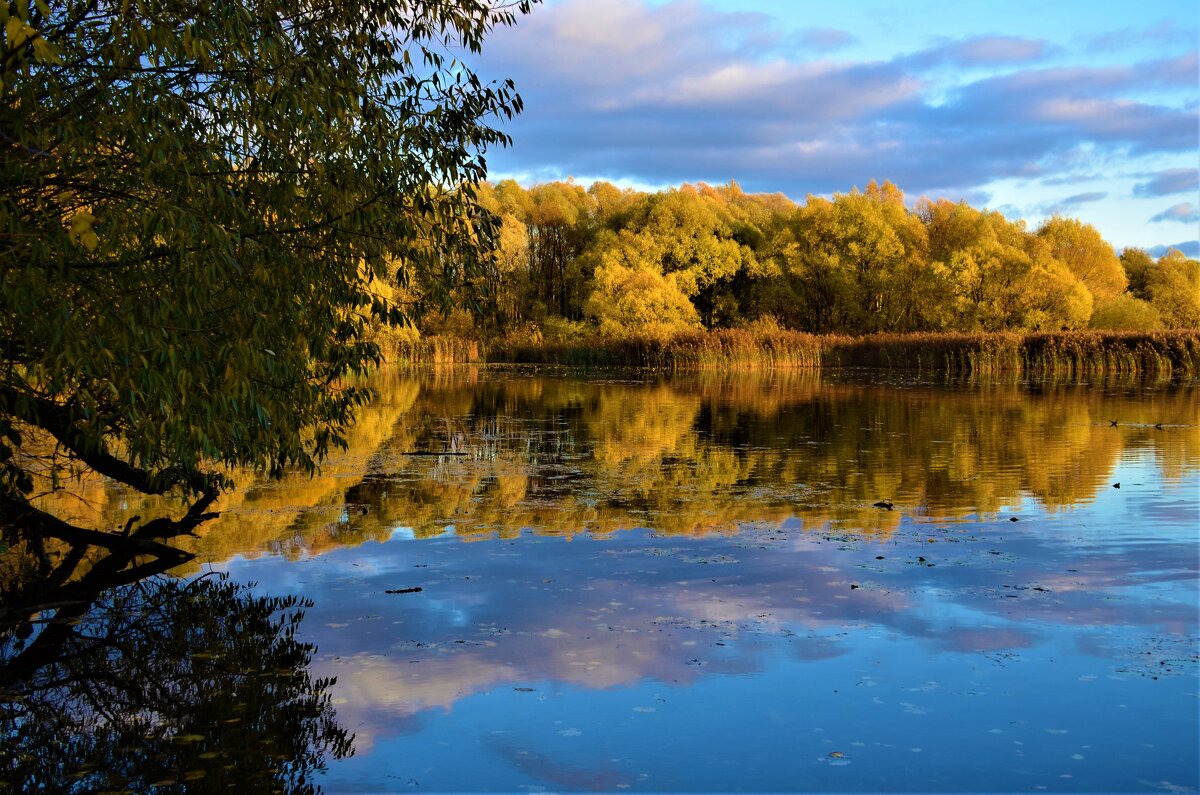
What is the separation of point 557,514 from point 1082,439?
12769mm

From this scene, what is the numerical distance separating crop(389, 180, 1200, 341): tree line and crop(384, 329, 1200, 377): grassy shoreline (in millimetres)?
4909

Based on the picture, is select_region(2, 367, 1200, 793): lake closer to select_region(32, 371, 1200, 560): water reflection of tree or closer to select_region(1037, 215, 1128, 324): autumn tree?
select_region(32, 371, 1200, 560): water reflection of tree

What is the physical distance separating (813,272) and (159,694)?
7958 cm

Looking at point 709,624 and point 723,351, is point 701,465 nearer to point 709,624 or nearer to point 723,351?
point 709,624

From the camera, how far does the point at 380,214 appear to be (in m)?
8.37

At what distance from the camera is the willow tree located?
6414 mm

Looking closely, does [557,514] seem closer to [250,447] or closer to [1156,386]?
[250,447]

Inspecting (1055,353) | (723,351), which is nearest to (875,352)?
(723,351)

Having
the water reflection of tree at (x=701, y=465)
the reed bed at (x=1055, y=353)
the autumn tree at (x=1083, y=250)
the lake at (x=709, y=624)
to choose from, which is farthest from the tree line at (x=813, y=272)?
the lake at (x=709, y=624)

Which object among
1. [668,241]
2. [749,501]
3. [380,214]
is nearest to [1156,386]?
[749,501]

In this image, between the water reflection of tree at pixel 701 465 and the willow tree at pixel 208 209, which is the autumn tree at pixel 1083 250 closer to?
the water reflection of tree at pixel 701 465

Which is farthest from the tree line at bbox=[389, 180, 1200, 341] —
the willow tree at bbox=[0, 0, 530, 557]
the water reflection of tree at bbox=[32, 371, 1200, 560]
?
the willow tree at bbox=[0, 0, 530, 557]

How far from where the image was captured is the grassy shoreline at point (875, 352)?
165ft

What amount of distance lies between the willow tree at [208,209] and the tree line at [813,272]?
5985cm
